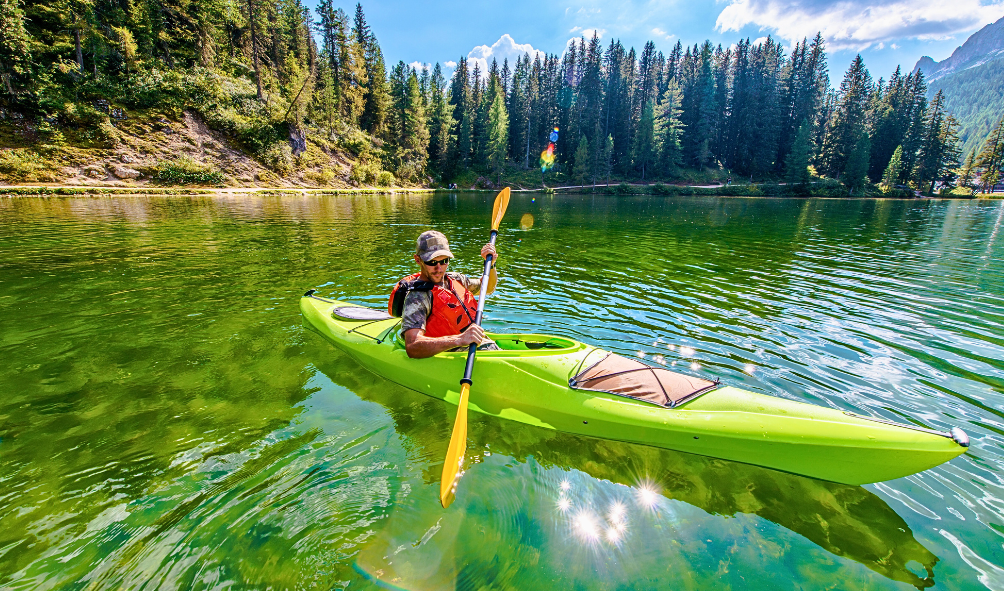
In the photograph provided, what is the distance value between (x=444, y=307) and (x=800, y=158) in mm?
67262

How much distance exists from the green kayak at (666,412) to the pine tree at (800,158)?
65120 mm

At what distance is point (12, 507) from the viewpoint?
3.15 meters

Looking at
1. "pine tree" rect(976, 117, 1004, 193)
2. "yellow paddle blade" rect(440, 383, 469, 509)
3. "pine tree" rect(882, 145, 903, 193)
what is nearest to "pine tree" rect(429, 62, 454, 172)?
"pine tree" rect(882, 145, 903, 193)

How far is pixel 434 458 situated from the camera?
3928 millimetres

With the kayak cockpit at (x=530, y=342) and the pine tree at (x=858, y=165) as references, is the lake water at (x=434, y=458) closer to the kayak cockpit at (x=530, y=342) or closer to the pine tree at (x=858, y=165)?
the kayak cockpit at (x=530, y=342)

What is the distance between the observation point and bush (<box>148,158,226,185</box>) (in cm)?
3150

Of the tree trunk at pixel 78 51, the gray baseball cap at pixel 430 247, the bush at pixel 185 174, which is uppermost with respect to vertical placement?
the tree trunk at pixel 78 51

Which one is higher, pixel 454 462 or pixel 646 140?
pixel 646 140

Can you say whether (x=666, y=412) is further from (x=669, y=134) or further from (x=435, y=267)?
(x=669, y=134)

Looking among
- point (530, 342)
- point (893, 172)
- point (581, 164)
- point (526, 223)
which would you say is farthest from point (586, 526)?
point (893, 172)

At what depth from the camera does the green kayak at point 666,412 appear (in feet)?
10.1

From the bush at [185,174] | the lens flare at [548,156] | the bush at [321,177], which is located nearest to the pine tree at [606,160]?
the lens flare at [548,156]

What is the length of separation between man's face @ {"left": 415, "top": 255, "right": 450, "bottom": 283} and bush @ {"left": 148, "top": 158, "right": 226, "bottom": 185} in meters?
37.5

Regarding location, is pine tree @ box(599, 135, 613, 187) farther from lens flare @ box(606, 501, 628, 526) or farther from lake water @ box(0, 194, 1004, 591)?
lens flare @ box(606, 501, 628, 526)
